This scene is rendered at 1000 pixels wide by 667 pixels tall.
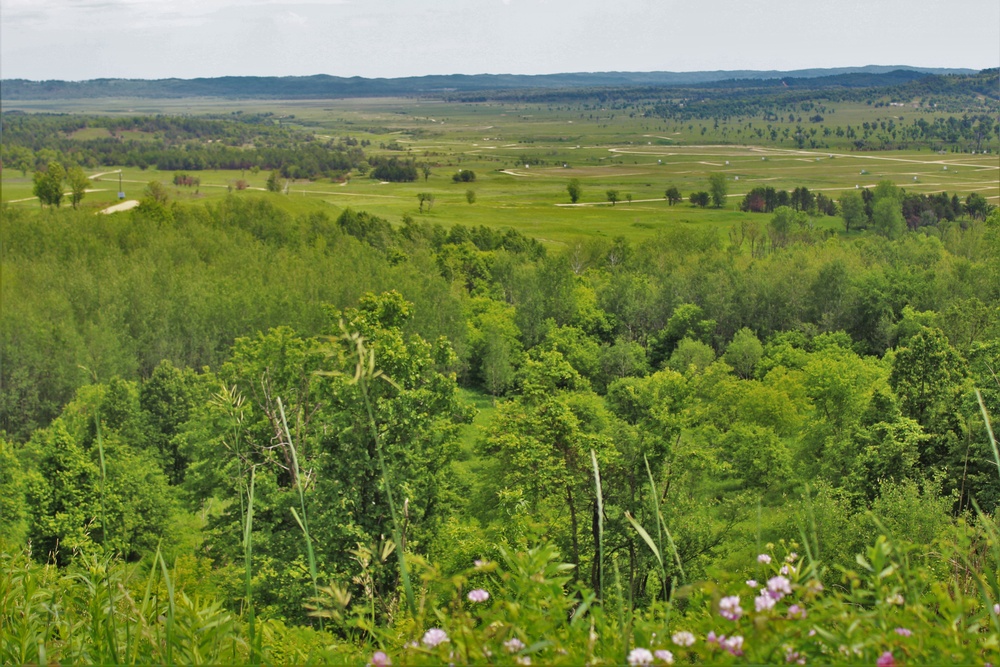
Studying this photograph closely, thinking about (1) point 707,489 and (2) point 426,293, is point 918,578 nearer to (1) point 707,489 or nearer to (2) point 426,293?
(1) point 707,489

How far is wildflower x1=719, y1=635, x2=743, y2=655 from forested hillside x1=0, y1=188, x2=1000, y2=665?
0.01 m

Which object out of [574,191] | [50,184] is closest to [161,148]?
[50,184]

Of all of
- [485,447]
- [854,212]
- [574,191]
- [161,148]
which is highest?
[161,148]

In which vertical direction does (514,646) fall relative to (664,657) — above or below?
below

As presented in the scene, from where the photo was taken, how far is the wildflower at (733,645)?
2643 mm

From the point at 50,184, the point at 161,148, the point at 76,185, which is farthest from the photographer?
the point at 161,148

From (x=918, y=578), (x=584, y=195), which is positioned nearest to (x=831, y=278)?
(x=918, y=578)

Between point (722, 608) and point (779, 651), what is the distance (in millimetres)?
260

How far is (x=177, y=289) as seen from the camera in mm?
55812

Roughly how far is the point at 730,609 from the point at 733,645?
13cm

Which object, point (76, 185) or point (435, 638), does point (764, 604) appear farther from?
point (76, 185)

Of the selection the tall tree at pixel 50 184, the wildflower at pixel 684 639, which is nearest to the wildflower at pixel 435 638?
the wildflower at pixel 684 639

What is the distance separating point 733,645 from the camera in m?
2.67

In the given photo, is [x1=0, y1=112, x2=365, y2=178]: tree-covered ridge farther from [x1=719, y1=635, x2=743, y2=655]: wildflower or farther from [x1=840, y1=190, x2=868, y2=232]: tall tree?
[x1=719, y1=635, x2=743, y2=655]: wildflower
